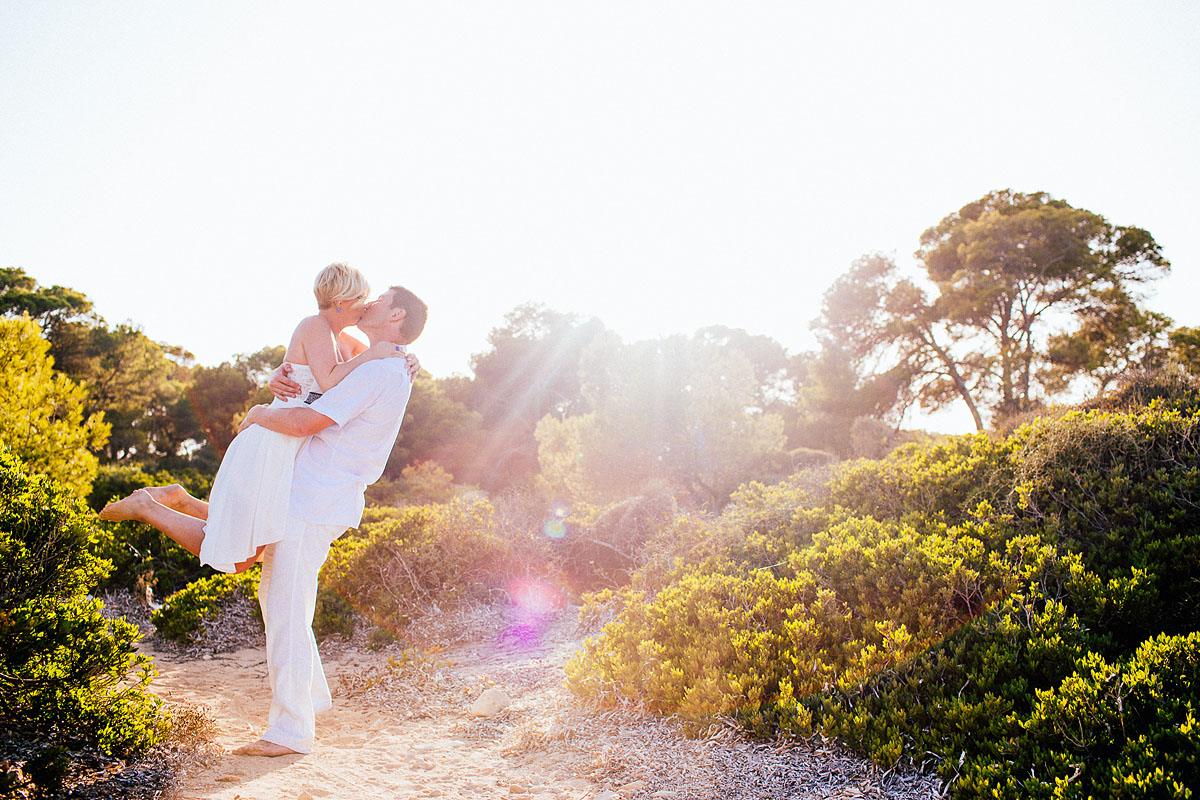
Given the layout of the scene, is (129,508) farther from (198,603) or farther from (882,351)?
(882,351)

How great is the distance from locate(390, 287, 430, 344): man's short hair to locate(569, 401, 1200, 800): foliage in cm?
227

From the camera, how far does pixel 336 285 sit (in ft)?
10.1

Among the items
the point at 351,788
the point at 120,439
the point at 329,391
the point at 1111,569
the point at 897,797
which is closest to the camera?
the point at 897,797

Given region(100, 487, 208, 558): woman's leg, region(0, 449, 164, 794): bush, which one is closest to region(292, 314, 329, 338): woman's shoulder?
region(100, 487, 208, 558): woman's leg

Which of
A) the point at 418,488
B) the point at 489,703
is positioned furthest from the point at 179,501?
the point at 418,488

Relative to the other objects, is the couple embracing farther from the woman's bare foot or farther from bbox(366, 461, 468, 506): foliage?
bbox(366, 461, 468, 506): foliage

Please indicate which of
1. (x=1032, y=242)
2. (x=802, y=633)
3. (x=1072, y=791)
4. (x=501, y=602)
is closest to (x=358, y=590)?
(x=501, y=602)

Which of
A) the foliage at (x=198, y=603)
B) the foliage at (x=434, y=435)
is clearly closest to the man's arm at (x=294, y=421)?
the foliage at (x=198, y=603)

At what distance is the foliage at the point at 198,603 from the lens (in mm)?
4980

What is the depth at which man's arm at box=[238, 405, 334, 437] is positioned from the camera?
2.88 m

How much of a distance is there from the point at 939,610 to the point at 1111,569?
3.12ft

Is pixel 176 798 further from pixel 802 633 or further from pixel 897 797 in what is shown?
pixel 802 633

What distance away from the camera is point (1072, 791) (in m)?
2.06

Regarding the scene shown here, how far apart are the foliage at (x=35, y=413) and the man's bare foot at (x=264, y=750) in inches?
180
